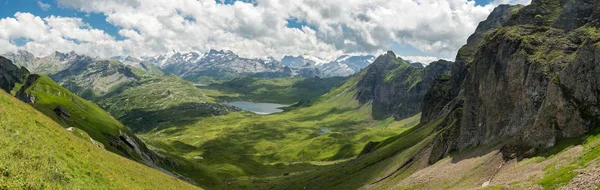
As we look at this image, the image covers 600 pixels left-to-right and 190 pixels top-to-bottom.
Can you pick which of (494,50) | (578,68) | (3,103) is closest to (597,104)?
(578,68)

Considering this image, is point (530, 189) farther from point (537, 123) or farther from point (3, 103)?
point (3, 103)

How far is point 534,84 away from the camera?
6750 centimetres

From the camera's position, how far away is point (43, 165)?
26.3 meters

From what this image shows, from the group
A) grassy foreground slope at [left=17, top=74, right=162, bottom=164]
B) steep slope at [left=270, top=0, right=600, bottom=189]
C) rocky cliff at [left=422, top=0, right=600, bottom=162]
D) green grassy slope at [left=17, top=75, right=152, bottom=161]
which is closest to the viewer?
steep slope at [left=270, top=0, right=600, bottom=189]

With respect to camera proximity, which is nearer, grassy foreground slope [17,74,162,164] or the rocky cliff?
the rocky cliff

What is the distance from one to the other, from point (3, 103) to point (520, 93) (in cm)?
7875

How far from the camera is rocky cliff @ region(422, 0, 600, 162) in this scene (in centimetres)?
5372

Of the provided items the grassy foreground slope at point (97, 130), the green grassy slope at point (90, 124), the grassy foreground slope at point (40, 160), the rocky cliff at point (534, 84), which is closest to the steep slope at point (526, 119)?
the rocky cliff at point (534, 84)

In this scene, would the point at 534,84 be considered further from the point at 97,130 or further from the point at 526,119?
the point at 97,130

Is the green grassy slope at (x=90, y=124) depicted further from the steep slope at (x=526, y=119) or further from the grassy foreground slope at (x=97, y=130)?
the steep slope at (x=526, y=119)

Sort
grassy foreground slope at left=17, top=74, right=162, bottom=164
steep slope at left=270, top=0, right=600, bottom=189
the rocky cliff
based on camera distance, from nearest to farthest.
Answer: steep slope at left=270, top=0, right=600, bottom=189 → the rocky cliff → grassy foreground slope at left=17, top=74, right=162, bottom=164

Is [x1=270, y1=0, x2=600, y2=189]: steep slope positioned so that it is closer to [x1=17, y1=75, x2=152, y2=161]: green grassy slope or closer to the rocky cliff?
the rocky cliff

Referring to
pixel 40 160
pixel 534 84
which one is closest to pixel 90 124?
pixel 40 160

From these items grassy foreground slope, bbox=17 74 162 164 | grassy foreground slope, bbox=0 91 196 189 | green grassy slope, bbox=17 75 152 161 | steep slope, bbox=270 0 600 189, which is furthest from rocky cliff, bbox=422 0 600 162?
green grassy slope, bbox=17 75 152 161
